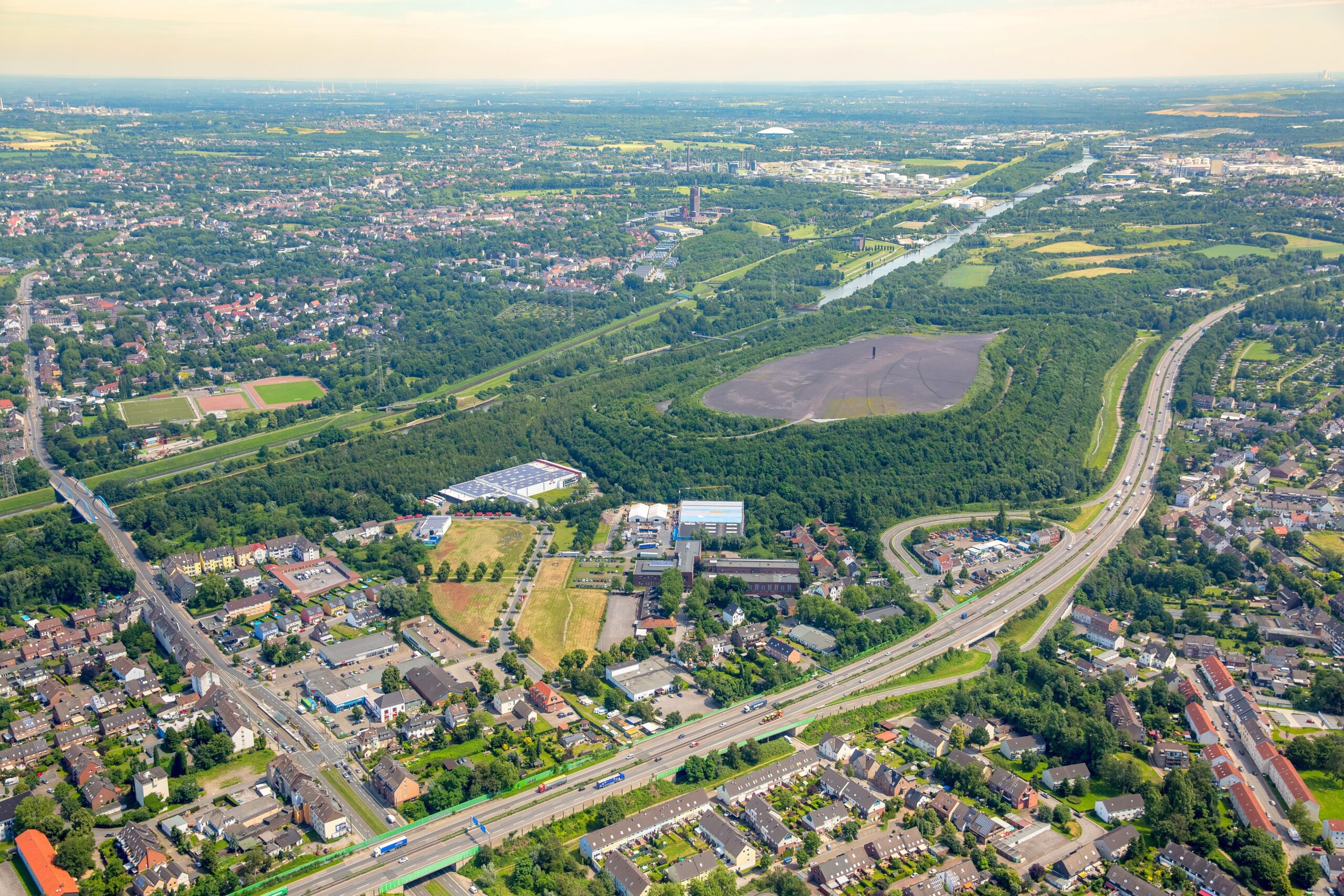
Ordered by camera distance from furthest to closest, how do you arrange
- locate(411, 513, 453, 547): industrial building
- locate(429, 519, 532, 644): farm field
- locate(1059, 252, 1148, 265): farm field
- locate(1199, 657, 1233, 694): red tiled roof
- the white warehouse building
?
locate(1059, 252, 1148, 265): farm field, the white warehouse building, locate(411, 513, 453, 547): industrial building, locate(429, 519, 532, 644): farm field, locate(1199, 657, 1233, 694): red tiled roof

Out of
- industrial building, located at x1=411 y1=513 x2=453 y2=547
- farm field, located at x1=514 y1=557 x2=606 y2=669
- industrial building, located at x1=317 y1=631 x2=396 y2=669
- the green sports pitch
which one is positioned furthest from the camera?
the green sports pitch

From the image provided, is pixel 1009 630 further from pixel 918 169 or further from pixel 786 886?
pixel 918 169

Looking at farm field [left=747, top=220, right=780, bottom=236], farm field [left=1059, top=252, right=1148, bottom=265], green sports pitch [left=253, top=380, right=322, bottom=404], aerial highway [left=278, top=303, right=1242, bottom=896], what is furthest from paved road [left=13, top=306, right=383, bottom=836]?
farm field [left=1059, top=252, right=1148, bottom=265]

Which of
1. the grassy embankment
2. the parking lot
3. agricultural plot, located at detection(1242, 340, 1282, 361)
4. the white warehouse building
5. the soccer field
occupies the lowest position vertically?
the parking lot

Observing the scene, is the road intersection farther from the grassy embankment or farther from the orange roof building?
the orange roof building

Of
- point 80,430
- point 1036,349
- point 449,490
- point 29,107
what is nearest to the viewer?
point 449,490

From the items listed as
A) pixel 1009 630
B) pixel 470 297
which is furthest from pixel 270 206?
pixel 1009 630

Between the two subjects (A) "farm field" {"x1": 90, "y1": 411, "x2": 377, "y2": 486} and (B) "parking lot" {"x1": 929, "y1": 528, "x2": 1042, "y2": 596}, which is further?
(A) "farm field" {"x1": 90, "y1": 411, "x2": 377, "y2": 486}
